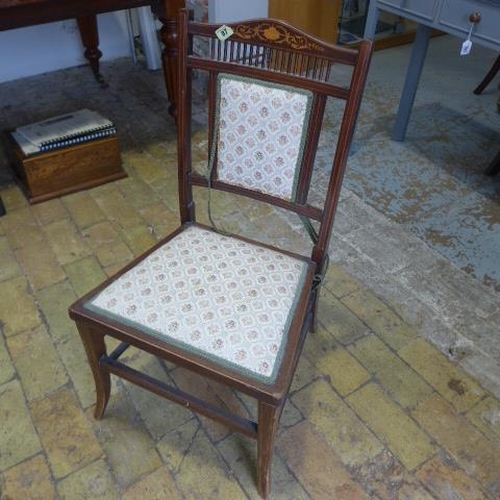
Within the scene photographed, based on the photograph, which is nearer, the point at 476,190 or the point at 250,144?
the point at 250,144

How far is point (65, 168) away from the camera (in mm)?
2078

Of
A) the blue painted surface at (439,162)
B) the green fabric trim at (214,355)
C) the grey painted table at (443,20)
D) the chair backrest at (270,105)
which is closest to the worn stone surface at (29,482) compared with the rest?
the green fabric trim at (214,355)

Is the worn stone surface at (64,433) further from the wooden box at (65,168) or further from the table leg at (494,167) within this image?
the table leg at (494,167)

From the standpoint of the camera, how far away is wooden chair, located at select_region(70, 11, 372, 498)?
100 centimetres

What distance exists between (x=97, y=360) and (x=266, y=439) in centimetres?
46

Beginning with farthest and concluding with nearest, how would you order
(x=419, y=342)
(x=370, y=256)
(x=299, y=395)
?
(x=370, y=256) < (x=419, y=342) < (x=299, y=395)

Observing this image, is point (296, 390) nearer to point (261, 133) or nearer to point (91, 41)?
point (261, 133)

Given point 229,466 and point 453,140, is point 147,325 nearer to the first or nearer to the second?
point 229,466

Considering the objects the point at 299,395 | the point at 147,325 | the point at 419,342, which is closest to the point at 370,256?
the point at 419,342

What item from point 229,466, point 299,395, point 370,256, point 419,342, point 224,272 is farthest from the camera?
point 370,256

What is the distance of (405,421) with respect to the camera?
53.2 inches

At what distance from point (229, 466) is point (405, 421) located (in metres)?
0.51

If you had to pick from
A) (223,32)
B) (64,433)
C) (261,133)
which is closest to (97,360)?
(64,433)

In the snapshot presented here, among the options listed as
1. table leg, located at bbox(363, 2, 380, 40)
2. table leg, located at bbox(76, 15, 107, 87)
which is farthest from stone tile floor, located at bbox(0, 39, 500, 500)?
table leg, located at bbox(76, 15, 107, 87)
